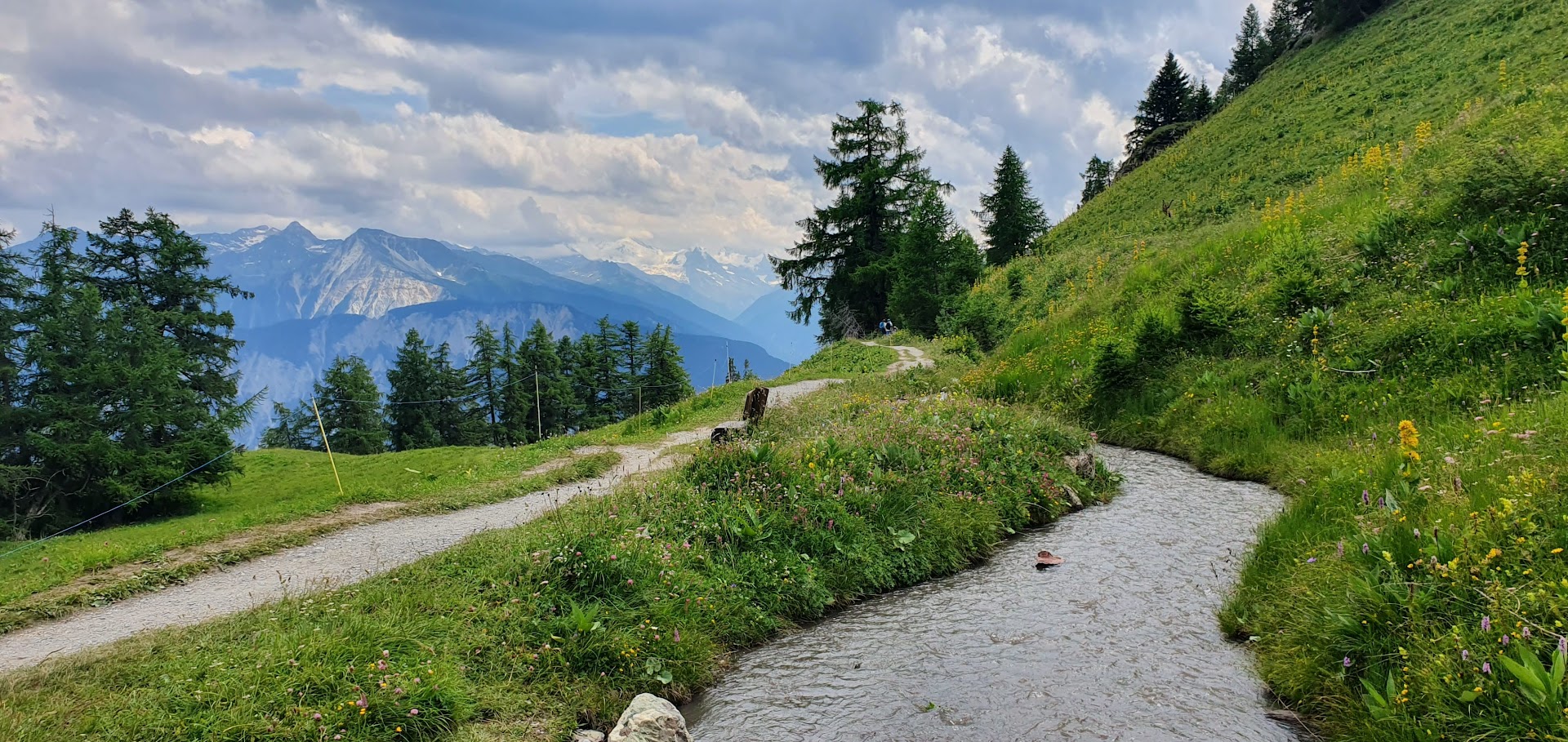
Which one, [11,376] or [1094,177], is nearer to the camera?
[11,376]

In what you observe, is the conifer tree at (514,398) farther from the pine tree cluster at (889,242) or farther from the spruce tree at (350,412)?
the pine tree cluster at (889,242)

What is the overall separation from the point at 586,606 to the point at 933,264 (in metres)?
34.9

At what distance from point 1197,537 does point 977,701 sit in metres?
5.61

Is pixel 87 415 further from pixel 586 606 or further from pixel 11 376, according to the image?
pixel 586 606

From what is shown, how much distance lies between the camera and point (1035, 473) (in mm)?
12922

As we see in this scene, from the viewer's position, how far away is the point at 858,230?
48875mm

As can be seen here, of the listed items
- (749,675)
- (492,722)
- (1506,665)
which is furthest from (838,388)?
(1506,665)

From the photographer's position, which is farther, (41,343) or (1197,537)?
(41,343)

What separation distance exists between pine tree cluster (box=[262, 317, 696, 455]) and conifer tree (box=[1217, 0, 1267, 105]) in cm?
7031

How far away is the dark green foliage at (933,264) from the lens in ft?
129

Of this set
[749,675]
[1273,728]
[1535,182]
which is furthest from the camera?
[1535,182]

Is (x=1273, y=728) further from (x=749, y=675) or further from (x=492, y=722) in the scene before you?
(x=492, y=722)

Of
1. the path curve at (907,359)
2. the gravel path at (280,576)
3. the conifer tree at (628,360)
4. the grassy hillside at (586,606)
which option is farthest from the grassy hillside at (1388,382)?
the conifer tree at (628,360)

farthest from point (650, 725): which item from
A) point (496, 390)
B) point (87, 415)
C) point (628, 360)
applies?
point (628, 360)
